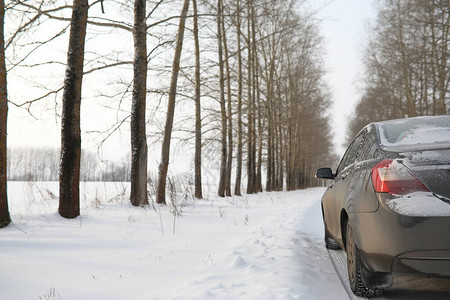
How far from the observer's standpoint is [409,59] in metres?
17.5

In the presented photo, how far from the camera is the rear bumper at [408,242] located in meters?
2.22

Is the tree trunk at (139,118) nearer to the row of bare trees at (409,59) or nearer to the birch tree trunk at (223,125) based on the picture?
the birch tree trunk at (223,125)

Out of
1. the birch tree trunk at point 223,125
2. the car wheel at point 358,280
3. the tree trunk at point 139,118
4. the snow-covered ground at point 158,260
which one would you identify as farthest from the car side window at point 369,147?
the birch tree trunk at point 223,125

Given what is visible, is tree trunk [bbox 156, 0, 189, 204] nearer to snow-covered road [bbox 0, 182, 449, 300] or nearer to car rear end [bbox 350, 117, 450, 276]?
snow-covered road [bbox 0, 182, 449, 300]

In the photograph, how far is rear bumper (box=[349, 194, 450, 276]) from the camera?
7.27 feet

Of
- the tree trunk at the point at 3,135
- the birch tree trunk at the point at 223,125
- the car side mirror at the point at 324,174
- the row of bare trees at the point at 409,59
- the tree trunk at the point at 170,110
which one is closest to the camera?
the car side mirror at the point at 324,174

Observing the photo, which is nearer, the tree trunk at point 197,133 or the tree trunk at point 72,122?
the tree trunk at point 72,122

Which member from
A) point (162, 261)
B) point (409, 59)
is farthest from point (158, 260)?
point (409, 59)

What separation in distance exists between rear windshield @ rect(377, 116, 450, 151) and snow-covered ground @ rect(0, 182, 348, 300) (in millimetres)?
1437

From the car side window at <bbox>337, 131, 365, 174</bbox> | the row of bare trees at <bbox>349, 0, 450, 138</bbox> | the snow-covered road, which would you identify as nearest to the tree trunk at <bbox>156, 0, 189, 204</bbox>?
the snow-covered road

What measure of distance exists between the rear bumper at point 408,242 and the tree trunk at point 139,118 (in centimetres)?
713

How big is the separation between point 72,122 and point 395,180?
6.20 m

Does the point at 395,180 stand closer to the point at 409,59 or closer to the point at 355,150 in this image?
the point at 355,150

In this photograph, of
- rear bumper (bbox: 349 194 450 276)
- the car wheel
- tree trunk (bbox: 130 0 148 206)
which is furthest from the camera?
tree trunk (bbox: 130 0 148 206)
